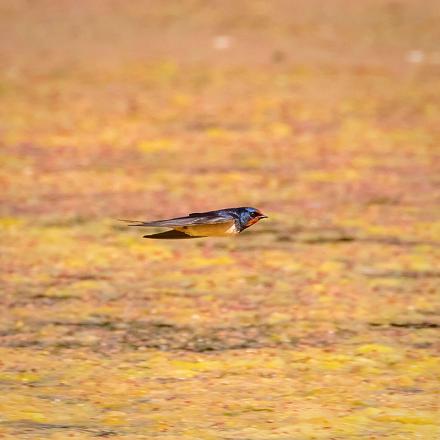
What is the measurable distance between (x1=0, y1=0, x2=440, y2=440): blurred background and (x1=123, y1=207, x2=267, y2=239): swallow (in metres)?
0.42

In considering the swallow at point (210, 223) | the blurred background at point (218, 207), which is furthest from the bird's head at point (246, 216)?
the blurred background at point (218, 207)

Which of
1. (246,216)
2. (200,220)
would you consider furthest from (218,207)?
(200,220)

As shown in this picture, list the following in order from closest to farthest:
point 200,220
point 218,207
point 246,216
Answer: point 200,220 → point 246,216 → point 218,207

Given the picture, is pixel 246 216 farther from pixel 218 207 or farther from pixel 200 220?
pixel 218 207

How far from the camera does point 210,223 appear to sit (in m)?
3.14

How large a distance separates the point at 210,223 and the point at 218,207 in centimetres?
249

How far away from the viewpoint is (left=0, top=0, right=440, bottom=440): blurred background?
3.47 metres

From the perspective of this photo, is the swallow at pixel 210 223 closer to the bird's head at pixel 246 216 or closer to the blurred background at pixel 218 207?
the bird's head at pixel 246 216

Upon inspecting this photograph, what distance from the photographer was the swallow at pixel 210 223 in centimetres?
311

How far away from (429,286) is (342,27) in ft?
16.2

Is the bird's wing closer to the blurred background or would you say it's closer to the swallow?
the swallow

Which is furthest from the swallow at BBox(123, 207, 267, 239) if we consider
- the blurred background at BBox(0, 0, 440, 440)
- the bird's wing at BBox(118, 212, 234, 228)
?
the blurred background at BBox(0, 0, 440, 440)

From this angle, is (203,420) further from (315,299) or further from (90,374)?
(315,299)

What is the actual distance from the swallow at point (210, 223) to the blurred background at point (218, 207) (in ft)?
1.36
